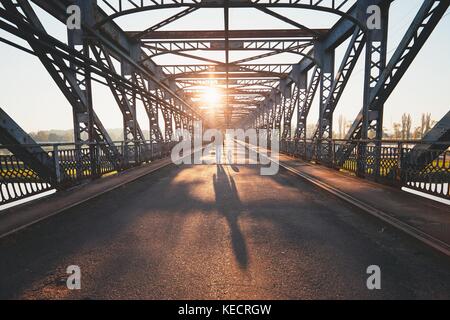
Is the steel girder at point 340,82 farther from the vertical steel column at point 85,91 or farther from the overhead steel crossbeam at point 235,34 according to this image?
A: the vertical steel column at point 85,91

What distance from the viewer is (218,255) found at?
3.13m

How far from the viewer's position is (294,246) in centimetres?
336

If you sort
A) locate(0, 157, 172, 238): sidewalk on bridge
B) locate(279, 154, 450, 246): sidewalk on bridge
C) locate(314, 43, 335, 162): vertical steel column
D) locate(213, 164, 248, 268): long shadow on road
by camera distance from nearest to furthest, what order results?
locate(213, 164, 248, 268): long shadow on road < locate(279, 154, 450, 246): sidewalk on bridge < locate(0, 157, 172, 238): sidewalk on bridge < locate(314, 43, 335, 162): vertical steel column

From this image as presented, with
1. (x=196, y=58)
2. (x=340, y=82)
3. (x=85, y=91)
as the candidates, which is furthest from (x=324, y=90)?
(x=85, y=91)

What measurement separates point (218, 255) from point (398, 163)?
6550 mm

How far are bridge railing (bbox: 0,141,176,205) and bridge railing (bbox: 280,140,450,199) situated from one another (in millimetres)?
10049

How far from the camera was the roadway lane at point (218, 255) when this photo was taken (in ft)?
7.88

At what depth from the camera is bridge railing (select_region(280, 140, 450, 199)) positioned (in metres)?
5.38

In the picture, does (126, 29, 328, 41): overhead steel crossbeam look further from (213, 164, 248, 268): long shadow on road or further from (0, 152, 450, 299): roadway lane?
(0, 152, 450, 299): roadway lane

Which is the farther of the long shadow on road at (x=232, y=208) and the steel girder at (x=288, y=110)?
the steel girder at (x=288, y=110)

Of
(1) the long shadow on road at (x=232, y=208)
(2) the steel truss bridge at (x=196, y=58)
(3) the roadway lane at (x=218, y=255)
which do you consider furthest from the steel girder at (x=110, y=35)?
(3) the roadway lane at (x=218, y=255)

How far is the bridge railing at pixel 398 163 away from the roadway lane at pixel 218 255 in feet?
7.68

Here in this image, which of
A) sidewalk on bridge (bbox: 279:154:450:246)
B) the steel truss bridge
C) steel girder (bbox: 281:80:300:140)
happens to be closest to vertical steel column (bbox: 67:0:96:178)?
the steel truss bridge

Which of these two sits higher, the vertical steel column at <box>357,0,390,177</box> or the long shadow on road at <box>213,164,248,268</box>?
the vertical steel column at <box>357,0,390,177</box>
